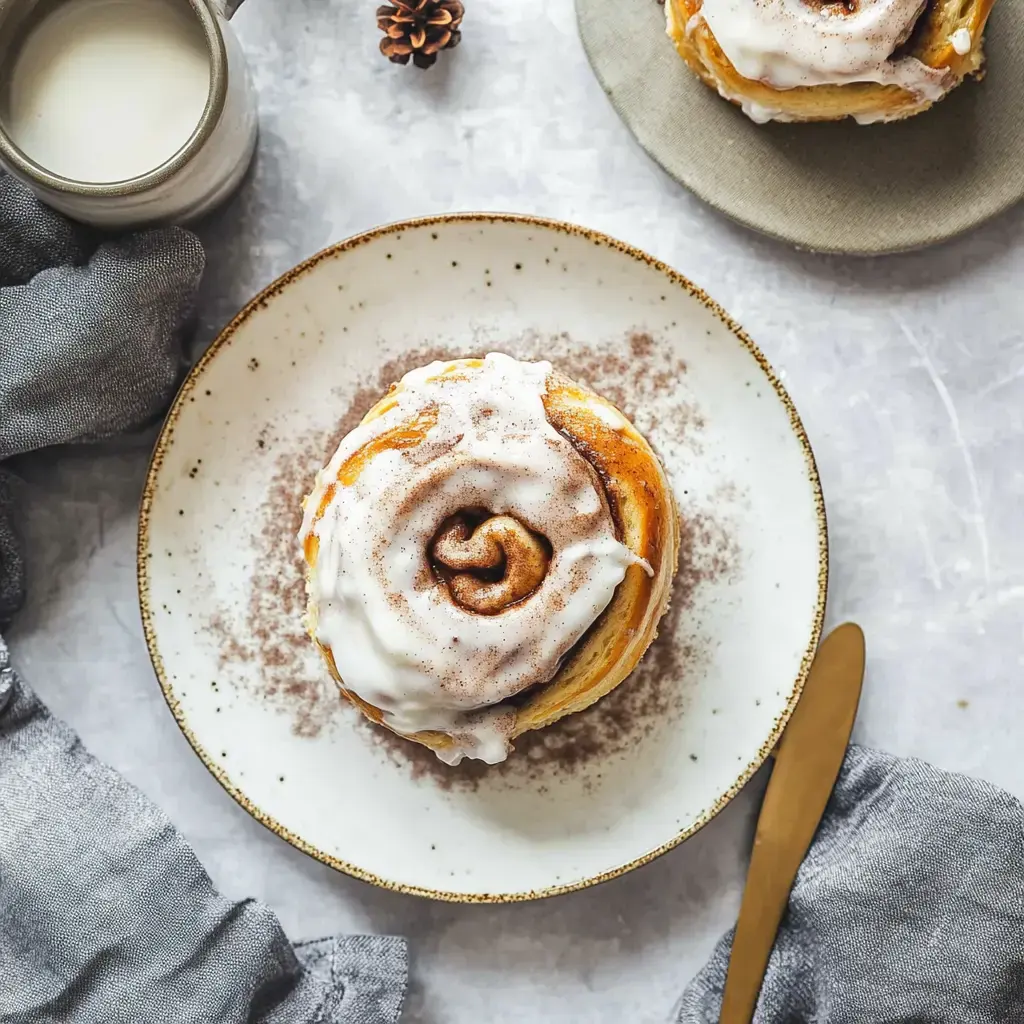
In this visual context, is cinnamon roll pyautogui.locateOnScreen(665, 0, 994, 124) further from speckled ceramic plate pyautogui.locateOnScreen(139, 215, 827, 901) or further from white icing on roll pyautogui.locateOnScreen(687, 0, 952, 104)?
speckled ceramic plate pyautogui.locateOnScreen(139, 215, 827, 901)

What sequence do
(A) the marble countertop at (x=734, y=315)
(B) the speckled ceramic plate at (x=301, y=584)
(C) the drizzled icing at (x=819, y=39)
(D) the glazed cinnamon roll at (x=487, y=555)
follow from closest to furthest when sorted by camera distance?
(D) the glazed cinnamon roll at (x=487, y=555), (C) the drizzled icing at (x=819, y=39), (B) the speckled ceramic plate at (x=301, y=584), (A) the marble countertop at (x=734, y=315)

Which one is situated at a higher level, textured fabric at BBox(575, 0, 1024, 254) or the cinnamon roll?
the cinnamon roll

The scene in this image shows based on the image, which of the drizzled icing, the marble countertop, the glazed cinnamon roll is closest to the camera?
the glazed cinnamon roll

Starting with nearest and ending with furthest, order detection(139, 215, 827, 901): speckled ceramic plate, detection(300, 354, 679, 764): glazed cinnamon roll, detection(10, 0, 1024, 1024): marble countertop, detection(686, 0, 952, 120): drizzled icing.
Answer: detection(300, 354, 679, 764): glazed cinnamon roll
detection(686, 0, 952, 120): drizzled icing
detection(139, 215, 827, 901): speckled ceramic plate
detection(10, 0, 1024, 1024): marble countertop

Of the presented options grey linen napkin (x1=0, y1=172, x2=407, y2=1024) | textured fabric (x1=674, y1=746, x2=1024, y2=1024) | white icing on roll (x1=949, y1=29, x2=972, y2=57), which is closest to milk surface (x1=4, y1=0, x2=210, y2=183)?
grey linen napkin (x1=0, y1=172, x2=407, y2=1024)

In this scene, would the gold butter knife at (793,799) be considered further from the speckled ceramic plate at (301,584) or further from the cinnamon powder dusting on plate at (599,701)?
the cinnamon powder dusting on plate at (599,701)

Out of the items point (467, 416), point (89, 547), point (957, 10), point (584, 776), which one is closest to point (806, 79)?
point (957, 10)

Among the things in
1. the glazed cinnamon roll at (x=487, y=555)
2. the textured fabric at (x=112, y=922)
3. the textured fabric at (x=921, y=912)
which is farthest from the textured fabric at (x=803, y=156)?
the textured fabric at (x=112, y=922)
